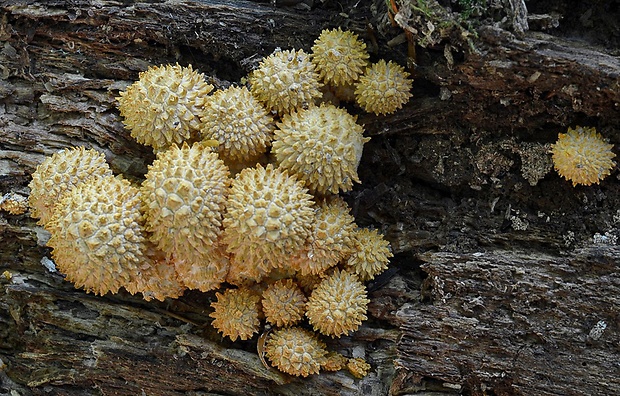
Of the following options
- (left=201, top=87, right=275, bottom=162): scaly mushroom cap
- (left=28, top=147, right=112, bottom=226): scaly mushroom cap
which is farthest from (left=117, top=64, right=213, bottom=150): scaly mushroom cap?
(left=28, top=147, right=112, bottom=226): scaly mushroom cap

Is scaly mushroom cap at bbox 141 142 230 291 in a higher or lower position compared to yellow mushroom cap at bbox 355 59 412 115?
lower

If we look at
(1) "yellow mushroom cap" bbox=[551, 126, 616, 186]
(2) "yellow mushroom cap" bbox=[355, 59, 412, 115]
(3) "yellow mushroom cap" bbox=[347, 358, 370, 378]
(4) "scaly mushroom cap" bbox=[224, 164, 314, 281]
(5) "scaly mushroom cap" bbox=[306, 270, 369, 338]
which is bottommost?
(3) "yellow mushroom cap" bbox=[347, 358, 370, 378]

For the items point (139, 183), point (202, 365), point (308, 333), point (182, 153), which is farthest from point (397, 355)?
point (139, 183)

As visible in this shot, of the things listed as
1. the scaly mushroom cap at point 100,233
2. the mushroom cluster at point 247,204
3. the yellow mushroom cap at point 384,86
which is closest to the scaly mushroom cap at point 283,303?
the mushroom cluster at point 247,204

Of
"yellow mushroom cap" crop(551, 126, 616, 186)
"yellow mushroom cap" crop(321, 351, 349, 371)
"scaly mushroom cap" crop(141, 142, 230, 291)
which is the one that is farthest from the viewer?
"yellow mushroom cap" crop(321, 351, 349, 371)

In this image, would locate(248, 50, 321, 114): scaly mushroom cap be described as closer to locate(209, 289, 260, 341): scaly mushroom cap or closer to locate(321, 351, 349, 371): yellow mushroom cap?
locate(209, 289, 260, 341): scaly mushroom cap
